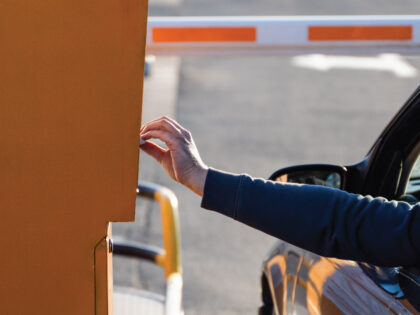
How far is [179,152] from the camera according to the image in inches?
70.1

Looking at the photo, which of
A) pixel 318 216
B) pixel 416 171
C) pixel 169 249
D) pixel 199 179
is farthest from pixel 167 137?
pixel 169 249

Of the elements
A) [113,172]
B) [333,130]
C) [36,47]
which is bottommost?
[333,130]

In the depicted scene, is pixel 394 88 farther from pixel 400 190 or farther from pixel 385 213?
pixel 385 213

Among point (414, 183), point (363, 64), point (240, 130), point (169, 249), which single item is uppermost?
point (363, 64)

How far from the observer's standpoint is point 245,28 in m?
3.87

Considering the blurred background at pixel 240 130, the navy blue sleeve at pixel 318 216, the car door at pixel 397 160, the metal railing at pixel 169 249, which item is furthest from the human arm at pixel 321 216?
the blurred background at pixel 240 130

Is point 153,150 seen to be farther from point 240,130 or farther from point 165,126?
Result: point 240,130

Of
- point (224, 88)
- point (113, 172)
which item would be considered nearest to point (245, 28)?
point (113, 172)

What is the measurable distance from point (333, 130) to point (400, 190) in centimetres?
663

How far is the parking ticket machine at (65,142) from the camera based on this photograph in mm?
1352

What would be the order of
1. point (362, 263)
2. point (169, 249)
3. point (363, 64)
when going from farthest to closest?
point (363, 64)
point (169, 249)
point (362, 263)

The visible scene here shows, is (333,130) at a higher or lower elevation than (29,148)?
lower

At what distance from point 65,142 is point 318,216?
0.57 m

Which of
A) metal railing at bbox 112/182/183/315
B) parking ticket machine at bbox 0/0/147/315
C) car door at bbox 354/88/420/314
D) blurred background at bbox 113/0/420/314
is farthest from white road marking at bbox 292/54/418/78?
parking ticket machine at bbox 0/0/147/315
